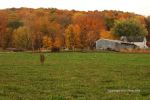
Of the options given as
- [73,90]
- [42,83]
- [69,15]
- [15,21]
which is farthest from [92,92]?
[69,15]

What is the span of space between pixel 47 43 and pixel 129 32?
1192 inches

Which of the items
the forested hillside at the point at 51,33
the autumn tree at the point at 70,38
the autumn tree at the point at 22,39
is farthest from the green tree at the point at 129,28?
the autumn tree at the point at 22,39

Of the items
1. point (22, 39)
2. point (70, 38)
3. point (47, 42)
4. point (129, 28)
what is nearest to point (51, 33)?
point (47, 42)

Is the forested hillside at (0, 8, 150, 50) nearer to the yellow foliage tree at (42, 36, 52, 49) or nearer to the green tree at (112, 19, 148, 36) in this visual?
the yellow foliage tree at (42, 36, 52, 49)

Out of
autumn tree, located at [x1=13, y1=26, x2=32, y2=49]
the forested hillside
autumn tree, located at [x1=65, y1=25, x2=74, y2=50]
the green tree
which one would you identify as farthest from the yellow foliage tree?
the green tree

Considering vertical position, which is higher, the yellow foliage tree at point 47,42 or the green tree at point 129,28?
the green tree at point 129,28

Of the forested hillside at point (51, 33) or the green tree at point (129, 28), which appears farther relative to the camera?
the green tree at point (129, 28)

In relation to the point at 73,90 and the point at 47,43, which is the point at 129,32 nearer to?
the point at 47,43

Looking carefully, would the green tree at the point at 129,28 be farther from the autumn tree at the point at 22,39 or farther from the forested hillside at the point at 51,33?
the autumn tree at the point at 22,39

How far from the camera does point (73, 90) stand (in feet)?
55.6

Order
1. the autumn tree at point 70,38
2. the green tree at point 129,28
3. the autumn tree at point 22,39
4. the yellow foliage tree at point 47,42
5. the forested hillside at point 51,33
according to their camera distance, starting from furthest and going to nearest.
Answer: the green tree at point 129,28
the yellow foliage tree at point 47,42
the autumn tree at point 22,39
the forested hillside at point 51,33
the autumn tree at point 70,38

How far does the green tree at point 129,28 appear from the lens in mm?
137325

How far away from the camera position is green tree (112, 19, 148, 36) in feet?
451

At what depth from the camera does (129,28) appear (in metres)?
141
